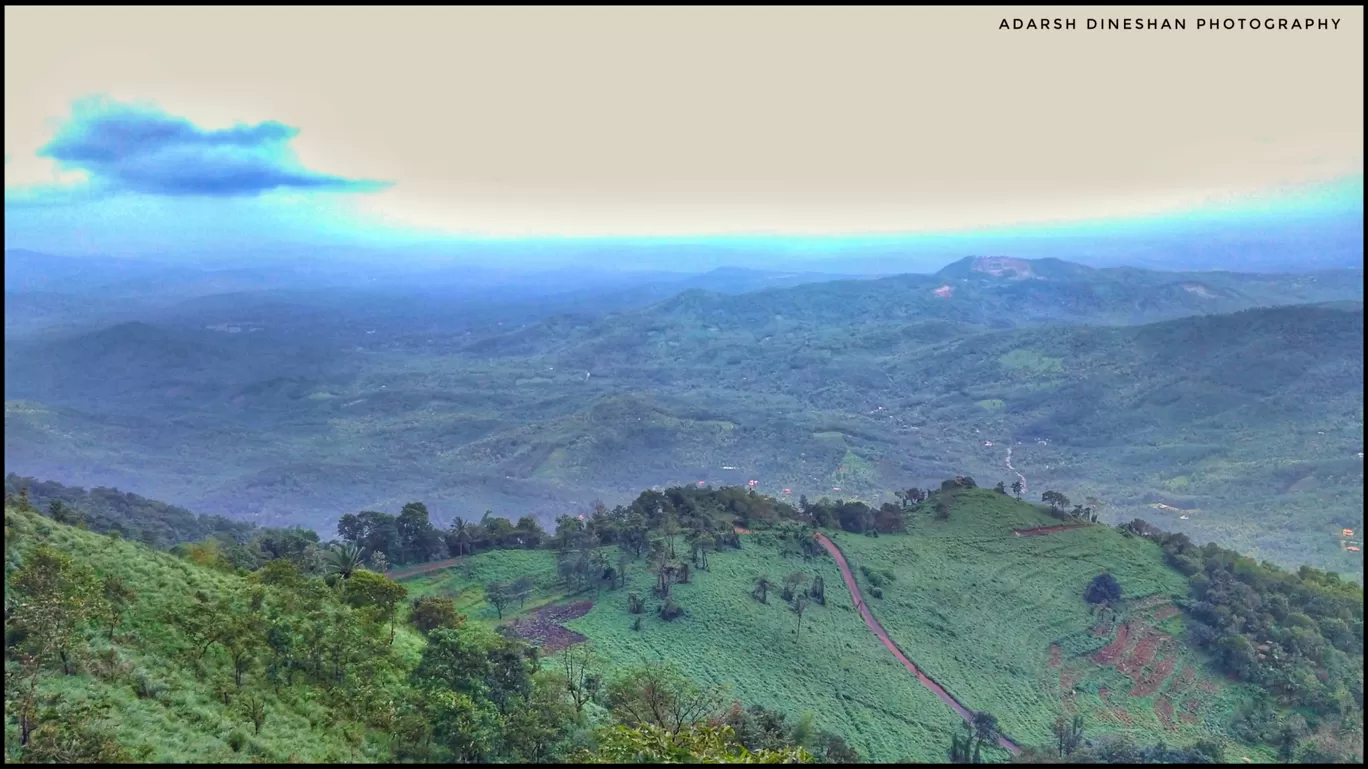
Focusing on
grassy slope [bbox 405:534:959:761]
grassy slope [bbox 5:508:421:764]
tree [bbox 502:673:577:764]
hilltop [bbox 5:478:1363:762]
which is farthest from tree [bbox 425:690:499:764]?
grassy slope [bbox 405:534:959:761]

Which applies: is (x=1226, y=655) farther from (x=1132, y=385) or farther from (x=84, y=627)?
(x=1132, y=385)

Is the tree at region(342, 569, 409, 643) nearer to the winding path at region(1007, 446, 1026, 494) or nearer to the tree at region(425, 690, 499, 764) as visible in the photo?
the tree at region(425, 690, 499, 764)

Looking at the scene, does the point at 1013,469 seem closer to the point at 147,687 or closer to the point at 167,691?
the point at 167,691

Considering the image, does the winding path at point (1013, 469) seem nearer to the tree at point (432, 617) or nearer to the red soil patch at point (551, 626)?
the red soil patch at point (551, 626)

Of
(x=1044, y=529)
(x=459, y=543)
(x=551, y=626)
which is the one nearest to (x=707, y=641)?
(x=551, y=626)

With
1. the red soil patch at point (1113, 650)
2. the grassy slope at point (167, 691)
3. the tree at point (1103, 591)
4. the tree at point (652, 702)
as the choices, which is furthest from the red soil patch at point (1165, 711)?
the grassy slope at point (167, 691)

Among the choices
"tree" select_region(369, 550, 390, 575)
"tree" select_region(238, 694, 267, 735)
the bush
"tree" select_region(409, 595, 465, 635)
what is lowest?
"tree" select_region(369, 550, 390, 575)
